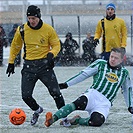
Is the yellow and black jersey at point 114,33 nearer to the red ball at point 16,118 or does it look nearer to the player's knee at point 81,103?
the player's knee at point 81,103

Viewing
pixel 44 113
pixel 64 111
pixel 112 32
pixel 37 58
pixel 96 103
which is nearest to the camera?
pixel 64 111

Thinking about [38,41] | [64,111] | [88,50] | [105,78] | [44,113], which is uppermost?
[38,41]

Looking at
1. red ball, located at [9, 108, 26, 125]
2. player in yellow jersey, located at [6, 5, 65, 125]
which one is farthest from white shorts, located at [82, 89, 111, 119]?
red ball, located at [9, 108, 26, 125]

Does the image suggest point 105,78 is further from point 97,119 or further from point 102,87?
point 97,119

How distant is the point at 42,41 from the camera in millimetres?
6922

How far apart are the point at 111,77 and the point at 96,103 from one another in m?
0.40

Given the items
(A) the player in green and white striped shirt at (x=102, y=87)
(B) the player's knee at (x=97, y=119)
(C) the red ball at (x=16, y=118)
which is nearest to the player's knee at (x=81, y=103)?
(A) the player in green and white striped shirt at (x=102, y=87)

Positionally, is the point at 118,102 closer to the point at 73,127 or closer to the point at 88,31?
the point at 73,127

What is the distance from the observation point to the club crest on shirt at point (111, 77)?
22.2 ft

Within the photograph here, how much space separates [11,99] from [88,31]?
1180 cm

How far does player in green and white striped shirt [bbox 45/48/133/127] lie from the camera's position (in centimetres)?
665

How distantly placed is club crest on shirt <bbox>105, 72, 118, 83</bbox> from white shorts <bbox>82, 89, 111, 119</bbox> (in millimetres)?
232

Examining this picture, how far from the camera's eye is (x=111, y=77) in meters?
6.77

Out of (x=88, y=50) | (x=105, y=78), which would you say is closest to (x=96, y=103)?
(x=105, y=78)
